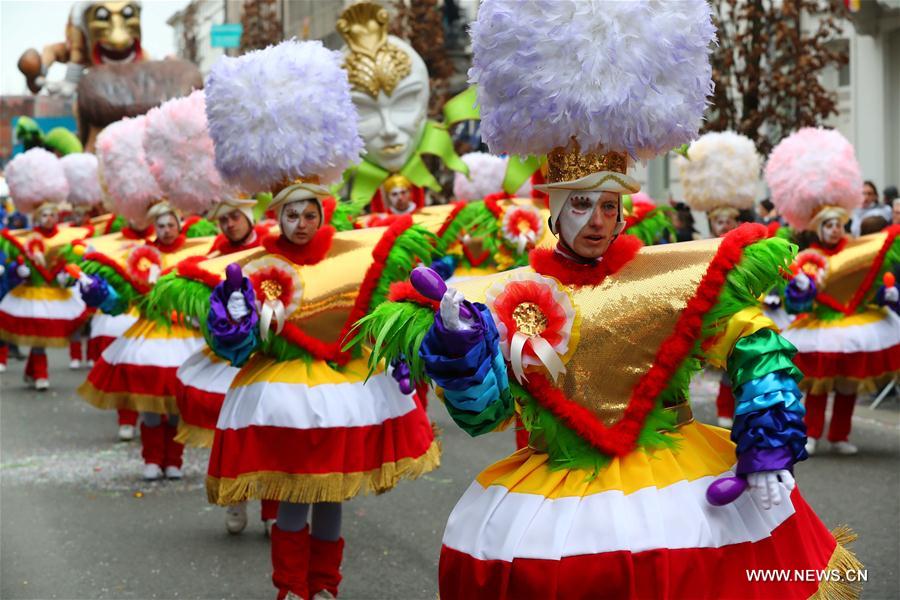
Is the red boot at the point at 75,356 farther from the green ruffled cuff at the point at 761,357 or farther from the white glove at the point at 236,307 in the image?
the green ruffled cuff at the point at 761,357

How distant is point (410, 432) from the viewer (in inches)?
226

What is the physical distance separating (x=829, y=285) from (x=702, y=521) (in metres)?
6.23

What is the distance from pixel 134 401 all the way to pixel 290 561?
385cm

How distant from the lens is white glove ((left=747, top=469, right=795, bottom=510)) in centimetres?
334

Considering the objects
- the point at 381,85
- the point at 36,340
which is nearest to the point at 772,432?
the point at 381,85

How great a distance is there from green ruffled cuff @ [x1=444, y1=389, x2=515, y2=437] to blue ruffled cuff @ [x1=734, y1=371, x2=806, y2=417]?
64 centimetres

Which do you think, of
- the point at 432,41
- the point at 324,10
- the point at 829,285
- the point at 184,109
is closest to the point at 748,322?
the point at 184,109

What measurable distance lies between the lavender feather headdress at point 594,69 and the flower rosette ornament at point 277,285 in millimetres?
2187

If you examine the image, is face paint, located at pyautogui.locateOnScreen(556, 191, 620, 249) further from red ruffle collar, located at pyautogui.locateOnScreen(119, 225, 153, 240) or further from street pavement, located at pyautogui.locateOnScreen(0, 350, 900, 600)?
red ruffle collar, located at pyautogui.locateOnScreen(119, 225, 153, 240)

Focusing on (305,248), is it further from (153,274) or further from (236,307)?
(153,274)

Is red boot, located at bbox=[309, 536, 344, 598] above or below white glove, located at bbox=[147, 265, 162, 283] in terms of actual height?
below

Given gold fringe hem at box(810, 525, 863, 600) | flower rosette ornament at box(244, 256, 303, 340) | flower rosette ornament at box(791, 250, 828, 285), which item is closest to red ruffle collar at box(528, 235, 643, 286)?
gold fringe hem at box(810, 525, 863, 600)

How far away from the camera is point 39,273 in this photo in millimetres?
13961

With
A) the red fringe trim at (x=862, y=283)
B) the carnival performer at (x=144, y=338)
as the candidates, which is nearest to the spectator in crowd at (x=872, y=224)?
the red fringe trim at (x=862, y=283)
